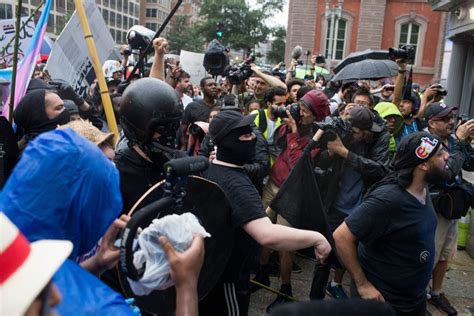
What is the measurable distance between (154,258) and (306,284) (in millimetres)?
3577

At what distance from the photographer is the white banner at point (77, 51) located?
4.22m

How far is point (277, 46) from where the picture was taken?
2148 inches

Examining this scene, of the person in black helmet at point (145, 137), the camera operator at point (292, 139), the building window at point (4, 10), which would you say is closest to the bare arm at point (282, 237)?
the person in black helmet at point (145, 137)

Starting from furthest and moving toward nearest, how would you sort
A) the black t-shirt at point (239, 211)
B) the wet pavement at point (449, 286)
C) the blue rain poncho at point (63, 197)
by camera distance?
the wet pavement at point (449, 286) → the black t-shirt at point (239, 211) → the blue rain poncho at point (63, 197)

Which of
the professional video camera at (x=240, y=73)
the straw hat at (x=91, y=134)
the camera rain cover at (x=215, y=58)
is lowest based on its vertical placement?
the straw hat at (x=91, y=134)

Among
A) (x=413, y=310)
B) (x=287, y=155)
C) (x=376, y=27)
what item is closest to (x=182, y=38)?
(x=376, y=27)

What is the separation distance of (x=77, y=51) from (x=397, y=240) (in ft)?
11.1

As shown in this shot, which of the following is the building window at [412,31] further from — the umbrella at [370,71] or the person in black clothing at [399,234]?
the person in black clothing at [399,234]

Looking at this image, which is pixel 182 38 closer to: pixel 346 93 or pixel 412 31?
pixel 412 31

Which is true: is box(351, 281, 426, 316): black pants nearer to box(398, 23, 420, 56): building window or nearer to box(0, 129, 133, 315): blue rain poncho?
box(0, 129, 133, 315): blue rain poncho

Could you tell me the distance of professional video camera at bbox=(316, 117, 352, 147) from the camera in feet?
11.9

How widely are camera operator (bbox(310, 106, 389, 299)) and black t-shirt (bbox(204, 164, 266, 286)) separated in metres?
1.48

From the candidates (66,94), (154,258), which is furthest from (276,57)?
(154,258)

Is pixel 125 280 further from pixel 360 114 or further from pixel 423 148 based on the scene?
pixel 360 114
